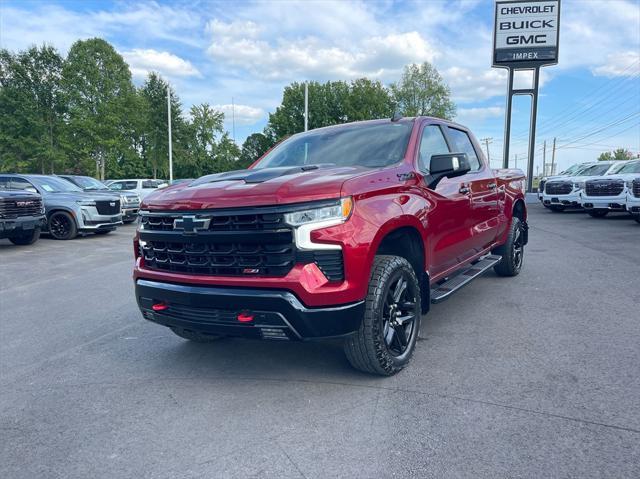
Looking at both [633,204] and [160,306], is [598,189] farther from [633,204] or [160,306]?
[160,306]

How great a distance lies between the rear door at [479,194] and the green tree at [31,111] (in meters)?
42.8

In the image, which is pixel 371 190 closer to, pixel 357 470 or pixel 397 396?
pixel 397 396

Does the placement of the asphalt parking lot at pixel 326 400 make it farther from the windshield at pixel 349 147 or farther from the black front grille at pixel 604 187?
the black front grille at pixel 604 187

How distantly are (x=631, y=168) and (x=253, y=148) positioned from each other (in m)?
65.5

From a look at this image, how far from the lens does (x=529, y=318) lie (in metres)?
4.70

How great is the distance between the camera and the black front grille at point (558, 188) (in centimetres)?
1805

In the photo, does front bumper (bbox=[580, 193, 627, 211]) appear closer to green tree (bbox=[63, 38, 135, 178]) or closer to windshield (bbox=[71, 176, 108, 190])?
windshield (bbox=[71, 176, 108, 190])

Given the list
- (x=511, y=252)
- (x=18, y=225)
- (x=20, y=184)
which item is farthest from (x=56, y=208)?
(x=511, y=252)

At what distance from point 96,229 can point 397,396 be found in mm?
11539

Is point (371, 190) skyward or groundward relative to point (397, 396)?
skyward

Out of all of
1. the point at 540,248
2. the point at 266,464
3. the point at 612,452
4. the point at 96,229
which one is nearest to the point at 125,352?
the point at 266,464

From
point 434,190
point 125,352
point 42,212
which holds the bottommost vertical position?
point 125,352

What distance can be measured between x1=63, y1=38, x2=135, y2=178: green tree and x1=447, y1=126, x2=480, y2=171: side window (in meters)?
39.6

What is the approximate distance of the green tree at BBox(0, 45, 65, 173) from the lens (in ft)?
131
